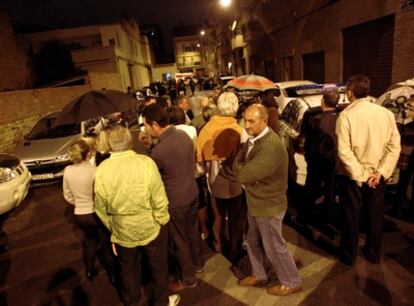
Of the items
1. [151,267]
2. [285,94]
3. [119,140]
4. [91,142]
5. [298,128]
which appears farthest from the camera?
[285,94]

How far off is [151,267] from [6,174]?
13.6ft

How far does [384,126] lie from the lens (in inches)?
133

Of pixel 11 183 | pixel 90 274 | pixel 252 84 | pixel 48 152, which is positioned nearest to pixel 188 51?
pixel 48 152

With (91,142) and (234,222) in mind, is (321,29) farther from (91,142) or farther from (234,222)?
(91,142)

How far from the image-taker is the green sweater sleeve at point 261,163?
2.81 meters

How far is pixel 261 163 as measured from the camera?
2809 millimetres

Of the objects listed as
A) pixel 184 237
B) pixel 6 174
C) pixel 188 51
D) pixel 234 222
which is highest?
pixel 188 51

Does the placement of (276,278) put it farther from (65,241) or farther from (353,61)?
(353,61)

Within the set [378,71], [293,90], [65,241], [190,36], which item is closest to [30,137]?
[65,241]

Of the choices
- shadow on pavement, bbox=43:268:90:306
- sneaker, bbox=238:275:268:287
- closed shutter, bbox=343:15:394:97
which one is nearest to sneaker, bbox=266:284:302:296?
sneaker, bbox=238:275:268:287

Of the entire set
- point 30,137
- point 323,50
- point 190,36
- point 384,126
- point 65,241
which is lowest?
point 65,241

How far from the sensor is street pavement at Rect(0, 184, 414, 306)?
132 inches

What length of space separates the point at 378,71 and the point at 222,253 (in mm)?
9109

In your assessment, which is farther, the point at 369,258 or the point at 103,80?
the point at 103,80
